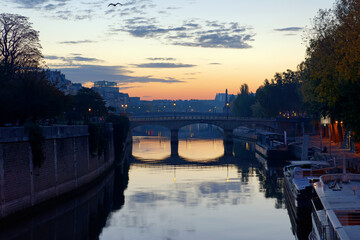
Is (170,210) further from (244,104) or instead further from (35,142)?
(244,104)

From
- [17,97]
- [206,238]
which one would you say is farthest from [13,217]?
[17,97]

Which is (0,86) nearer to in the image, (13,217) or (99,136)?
(99,136)

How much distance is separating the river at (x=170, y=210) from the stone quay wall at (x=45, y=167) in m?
1.23

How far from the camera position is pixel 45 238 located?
2742cm

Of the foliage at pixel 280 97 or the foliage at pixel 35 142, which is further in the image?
the foliage at pixel 280 97

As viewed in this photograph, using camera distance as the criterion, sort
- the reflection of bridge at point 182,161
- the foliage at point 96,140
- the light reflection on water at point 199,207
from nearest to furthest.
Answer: the light reflection on water at point 199,207 → the foliage at point 96,140 → the reflection of bridge at point 182,161

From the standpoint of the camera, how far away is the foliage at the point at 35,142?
32.9m

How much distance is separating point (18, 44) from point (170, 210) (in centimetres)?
3084

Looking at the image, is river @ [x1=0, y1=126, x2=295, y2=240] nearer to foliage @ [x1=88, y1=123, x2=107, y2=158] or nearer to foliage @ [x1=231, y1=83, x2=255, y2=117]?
foliage @ [x1=88, y1=123, x2=107, y2=158]

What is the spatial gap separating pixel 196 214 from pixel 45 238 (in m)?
11.6

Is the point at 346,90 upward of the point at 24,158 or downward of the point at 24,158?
upward

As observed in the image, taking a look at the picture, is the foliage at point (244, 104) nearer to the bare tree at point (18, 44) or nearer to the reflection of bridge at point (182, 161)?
the reflection of bridge at point (182, 161)

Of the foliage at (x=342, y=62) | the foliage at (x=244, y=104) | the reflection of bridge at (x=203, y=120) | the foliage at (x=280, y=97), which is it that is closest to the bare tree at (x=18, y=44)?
the foliage at (x=342, y=62)

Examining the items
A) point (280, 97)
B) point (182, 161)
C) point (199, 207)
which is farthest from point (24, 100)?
point (280, 97)
